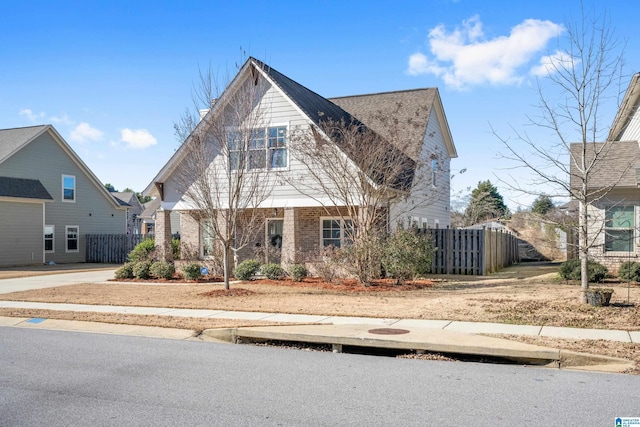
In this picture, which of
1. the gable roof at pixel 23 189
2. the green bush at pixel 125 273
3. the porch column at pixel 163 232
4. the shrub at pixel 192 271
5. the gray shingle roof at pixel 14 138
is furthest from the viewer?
the gray shingle roof at pixel 14 138

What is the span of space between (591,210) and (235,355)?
1524 centimetres

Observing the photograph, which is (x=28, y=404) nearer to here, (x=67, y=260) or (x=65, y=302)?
(x=65, y=302)

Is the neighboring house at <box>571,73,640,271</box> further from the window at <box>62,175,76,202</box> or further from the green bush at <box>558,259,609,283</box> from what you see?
the window at <box>62,175,76,202</box>

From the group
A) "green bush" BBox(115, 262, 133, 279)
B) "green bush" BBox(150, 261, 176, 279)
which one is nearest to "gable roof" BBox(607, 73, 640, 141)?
"green bush" BBox(150, 261, 176, 279)

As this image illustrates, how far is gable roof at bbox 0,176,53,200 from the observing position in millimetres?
29438

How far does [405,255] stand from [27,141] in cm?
2409

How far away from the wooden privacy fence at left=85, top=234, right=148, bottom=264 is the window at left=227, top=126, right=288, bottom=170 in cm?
1617

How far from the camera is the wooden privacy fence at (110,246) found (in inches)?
1362

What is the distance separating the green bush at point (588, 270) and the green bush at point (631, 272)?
0.47 meters

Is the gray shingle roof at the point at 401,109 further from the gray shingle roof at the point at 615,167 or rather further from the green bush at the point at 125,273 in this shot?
the green bush at the point at 125,273

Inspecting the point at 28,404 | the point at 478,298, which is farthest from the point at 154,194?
the point at 28,404

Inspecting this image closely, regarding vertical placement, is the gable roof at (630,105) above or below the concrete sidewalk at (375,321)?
above

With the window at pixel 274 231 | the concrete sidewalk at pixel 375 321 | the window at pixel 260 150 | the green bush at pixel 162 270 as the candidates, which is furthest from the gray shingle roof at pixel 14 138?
the concrete sidewalk at pixel 375 321

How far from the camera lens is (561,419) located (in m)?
5.66
